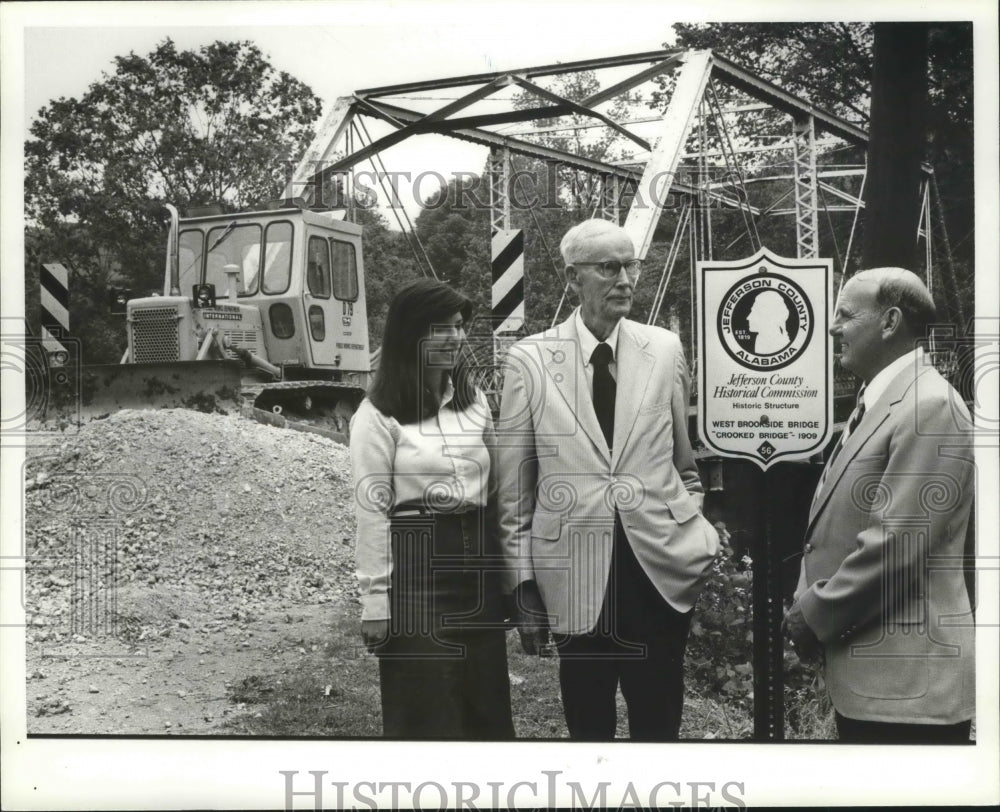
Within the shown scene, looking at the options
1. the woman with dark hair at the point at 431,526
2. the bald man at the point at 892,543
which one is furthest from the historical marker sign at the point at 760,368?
the woman with dark hair at the point at 431,526

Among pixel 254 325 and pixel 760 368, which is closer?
pixel 760 368

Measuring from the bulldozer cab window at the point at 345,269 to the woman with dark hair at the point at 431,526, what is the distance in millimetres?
448

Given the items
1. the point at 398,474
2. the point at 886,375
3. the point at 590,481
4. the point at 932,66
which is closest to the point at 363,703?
the point at 398,474

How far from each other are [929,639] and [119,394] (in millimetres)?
3379

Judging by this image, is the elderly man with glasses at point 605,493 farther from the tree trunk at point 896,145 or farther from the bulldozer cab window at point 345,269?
the tree trunk at point 896,145

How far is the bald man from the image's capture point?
12.9 feet

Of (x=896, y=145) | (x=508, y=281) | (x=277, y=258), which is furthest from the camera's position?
(x=277, y=258)

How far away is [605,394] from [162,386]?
193cm

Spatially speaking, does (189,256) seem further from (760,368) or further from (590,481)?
(760,368)

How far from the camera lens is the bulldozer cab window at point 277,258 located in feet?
15.3

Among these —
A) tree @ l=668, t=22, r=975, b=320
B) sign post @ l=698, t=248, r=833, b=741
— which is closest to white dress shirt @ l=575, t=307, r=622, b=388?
sign post @ l=698, t=248, r=833, b=741

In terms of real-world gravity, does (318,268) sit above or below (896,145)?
below

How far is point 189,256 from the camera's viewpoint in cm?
463

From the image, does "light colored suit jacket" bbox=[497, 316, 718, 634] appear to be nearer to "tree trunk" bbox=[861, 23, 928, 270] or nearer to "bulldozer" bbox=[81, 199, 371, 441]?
"bulldozer" bbox=[81, 199, 371, 441]
